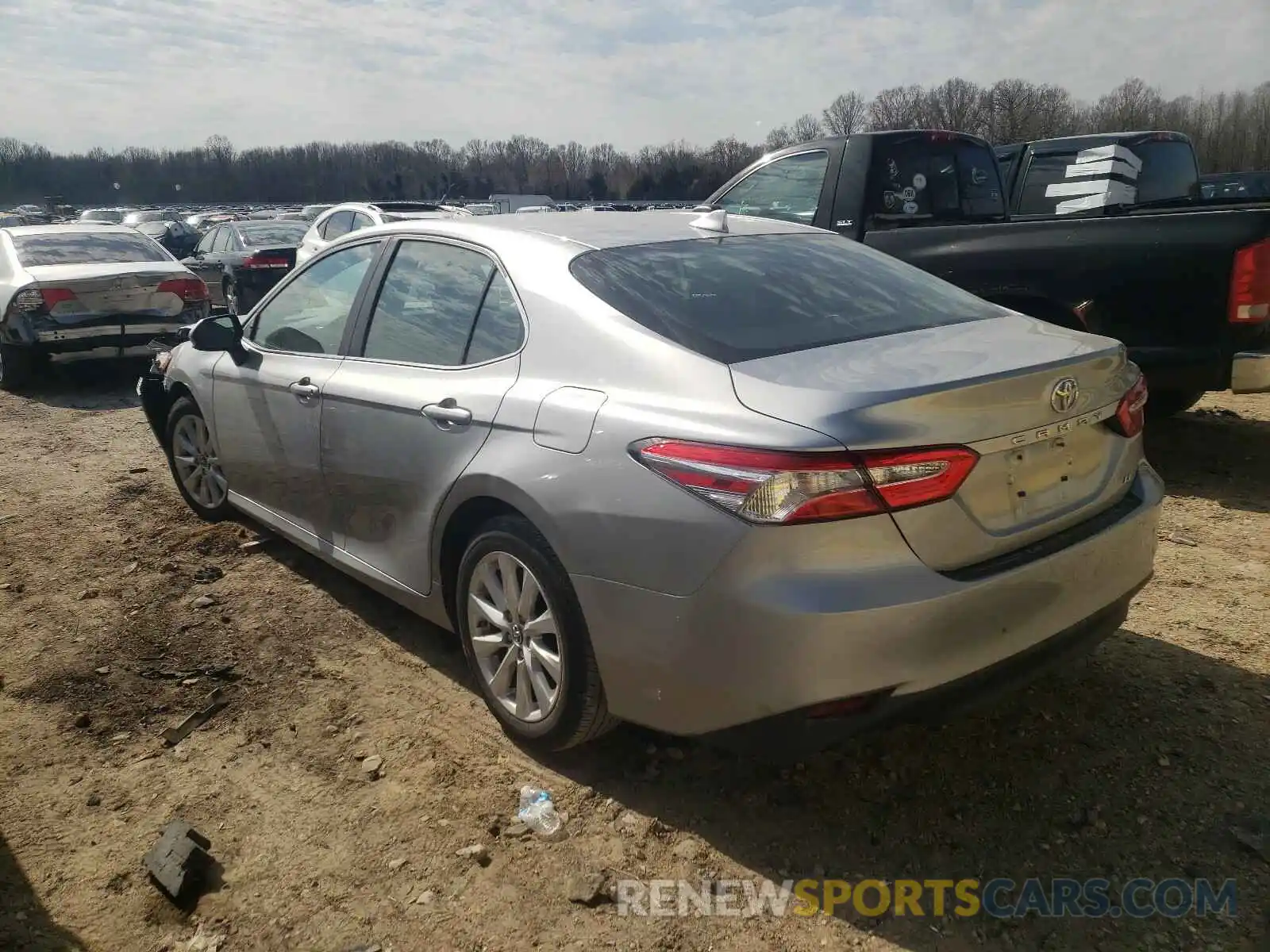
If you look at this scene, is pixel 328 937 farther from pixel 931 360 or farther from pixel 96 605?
pixel 96 605

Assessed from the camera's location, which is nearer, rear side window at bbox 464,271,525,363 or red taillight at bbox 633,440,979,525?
red taillight at bbox 633,440,979,525

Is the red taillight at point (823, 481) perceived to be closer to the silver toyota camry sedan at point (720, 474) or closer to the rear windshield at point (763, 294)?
the silver toyota camry sedan at point (720, 474)

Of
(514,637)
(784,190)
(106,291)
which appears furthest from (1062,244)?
(106,291)

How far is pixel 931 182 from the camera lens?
Answer: 6.81m

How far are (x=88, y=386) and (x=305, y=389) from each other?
733 centimetres

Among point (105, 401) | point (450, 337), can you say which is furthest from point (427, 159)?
point (450, 337)

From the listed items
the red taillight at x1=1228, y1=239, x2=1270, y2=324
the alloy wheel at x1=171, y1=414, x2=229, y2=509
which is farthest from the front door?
the red taillight at x1=1228, y1=239, x2=1270, y2=324

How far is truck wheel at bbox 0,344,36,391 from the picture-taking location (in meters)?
9.02

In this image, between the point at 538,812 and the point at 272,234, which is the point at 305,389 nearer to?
the point at 538,812

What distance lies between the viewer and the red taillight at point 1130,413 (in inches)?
109

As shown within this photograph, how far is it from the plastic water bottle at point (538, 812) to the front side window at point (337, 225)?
1086cm

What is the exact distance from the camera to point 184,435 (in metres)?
5.16

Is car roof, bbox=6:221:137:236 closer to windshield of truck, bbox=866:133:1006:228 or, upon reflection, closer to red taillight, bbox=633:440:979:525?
windshield of truck, bbox=866:133:1006:228

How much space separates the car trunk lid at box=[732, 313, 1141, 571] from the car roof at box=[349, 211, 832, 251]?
0.94 metres
